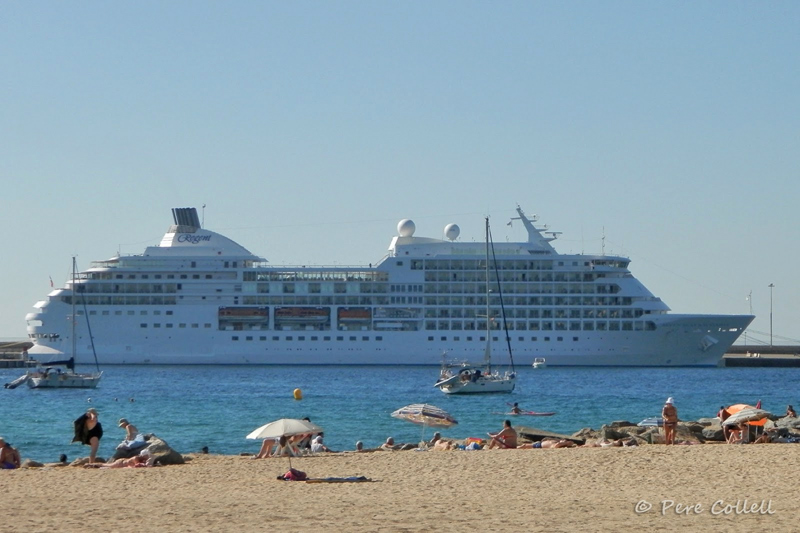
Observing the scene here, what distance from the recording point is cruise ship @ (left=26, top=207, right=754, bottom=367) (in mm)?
62375

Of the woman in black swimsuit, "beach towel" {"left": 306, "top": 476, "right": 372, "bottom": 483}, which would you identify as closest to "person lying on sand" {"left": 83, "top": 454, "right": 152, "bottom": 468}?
the woman in black swimsuit

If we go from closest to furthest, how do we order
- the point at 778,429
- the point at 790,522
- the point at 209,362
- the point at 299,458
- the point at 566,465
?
the point at 790,522
the point at 566,465
the point at 299,458
the point at 778,429
the point at 209,362

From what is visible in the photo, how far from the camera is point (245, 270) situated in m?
64.0

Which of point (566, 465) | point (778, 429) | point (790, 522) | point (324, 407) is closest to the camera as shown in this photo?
point (790, 522)

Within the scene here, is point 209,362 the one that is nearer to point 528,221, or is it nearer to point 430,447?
point 528,221

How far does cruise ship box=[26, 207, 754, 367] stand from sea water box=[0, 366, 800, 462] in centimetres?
105

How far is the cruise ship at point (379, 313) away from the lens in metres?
62.4

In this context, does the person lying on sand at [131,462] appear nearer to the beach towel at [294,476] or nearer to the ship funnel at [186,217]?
the beach towel at [294,476]

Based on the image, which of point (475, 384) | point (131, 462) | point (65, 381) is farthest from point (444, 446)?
point (65, 381)

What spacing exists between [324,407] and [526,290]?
27.8 meters

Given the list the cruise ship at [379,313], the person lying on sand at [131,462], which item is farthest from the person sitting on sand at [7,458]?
the cruise ship at [379,313]

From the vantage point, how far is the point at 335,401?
39.6 metres

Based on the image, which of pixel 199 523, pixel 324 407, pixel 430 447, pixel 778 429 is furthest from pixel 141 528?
pixel 324 407

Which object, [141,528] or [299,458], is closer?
[141,528]
